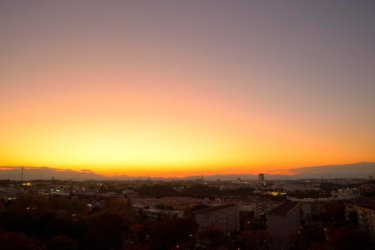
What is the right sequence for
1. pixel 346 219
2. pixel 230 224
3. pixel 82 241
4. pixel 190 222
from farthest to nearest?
pixel 346 219
pixel 230 224
pixel 190 222
pixel 82 241

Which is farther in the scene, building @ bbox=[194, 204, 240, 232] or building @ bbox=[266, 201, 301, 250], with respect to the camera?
building @ bbox=[194, 204, 240, 232]

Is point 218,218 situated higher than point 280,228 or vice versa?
point 218,218

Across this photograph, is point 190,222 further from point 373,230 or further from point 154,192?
point 154,192

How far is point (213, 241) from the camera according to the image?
34.2 m

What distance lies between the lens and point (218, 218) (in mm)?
40688

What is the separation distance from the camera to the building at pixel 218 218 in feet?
129

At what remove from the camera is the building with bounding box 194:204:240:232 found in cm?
3942

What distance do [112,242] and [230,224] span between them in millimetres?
17938

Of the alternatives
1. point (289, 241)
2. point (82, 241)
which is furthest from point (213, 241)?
point (82, 241)

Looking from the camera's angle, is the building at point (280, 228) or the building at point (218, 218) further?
the building at point (218, 218)

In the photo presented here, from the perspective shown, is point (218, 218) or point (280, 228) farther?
point (218, 218)

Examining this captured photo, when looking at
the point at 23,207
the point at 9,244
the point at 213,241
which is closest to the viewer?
the point at 9,244

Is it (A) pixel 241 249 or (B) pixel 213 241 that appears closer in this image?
(A) pixel 241 249

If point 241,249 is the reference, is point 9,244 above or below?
above
